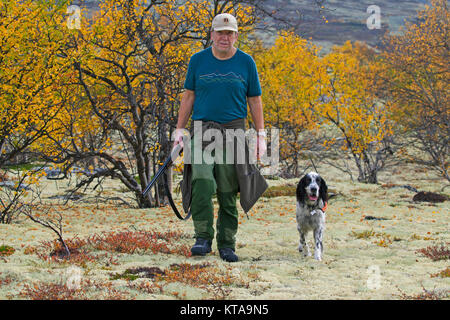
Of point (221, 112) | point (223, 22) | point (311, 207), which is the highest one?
point (223, 22)

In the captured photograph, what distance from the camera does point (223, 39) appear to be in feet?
20.9

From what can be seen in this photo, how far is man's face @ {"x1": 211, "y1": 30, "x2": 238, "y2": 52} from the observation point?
6359 mm

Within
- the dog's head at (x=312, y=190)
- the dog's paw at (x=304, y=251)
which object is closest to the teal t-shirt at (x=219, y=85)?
the dog's head at (x=312, y=190)

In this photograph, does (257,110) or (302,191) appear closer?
(257,110)

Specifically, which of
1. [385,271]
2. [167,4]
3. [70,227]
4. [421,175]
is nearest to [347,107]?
[421,175]

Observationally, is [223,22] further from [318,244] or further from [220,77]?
[318,244]

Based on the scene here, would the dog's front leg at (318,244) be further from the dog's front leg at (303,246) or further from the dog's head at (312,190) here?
the dog's head at (312,190)

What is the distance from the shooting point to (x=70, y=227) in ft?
33.9

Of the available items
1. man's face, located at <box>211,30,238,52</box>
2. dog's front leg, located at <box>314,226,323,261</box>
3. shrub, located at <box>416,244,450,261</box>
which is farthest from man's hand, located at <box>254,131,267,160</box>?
shrub, located at <box>416,244,450,261</box>

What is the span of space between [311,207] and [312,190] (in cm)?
33

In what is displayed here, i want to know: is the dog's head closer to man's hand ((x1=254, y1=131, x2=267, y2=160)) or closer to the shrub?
man's hand ((x1=254, y1=131, x2=267, y2=160))

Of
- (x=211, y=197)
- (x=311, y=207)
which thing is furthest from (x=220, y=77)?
(x=311, y=207)

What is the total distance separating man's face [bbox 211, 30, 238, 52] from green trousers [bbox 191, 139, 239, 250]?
1379mm
